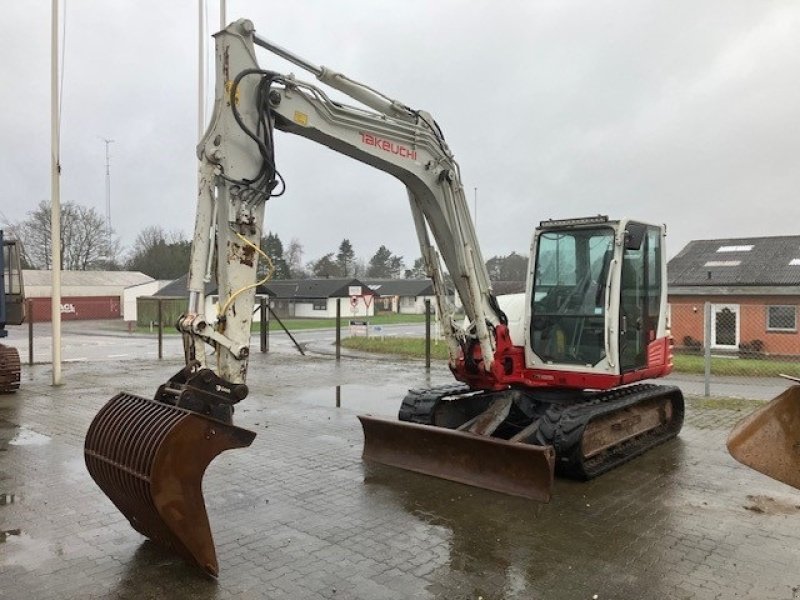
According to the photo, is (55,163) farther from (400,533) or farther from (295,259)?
(295,259)

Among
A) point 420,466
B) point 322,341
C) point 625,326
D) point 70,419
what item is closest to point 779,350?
point 322,341

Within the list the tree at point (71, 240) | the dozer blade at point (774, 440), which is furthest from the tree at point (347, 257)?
the dozer blade at point (774, 440)

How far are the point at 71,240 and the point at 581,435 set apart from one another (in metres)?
61.8

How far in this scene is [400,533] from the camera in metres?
5.21

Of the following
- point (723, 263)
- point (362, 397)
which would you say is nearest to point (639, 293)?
point (362, 397)

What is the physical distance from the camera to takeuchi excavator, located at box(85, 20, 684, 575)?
4512 mm

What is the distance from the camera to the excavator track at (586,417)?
21.3ft

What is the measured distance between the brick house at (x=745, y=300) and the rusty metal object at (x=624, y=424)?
1423 centimetres

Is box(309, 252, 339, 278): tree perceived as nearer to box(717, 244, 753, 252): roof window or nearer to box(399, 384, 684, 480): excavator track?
box(717, 244, 753, 252): roof window

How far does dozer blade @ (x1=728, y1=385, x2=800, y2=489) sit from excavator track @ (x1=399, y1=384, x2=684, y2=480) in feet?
9.80

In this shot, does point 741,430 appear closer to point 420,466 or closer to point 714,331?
point 420,466

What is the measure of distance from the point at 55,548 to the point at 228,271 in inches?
94.8

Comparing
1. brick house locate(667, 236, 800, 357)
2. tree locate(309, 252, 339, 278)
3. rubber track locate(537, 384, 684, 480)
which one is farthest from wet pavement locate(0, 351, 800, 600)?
tree locate(309, 252, 339, 278)

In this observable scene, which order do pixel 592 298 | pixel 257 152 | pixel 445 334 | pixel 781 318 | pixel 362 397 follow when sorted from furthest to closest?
pixel 781 318
pixel 362 397
pixel 445 334
pixel 592 298
pixel 257 152
